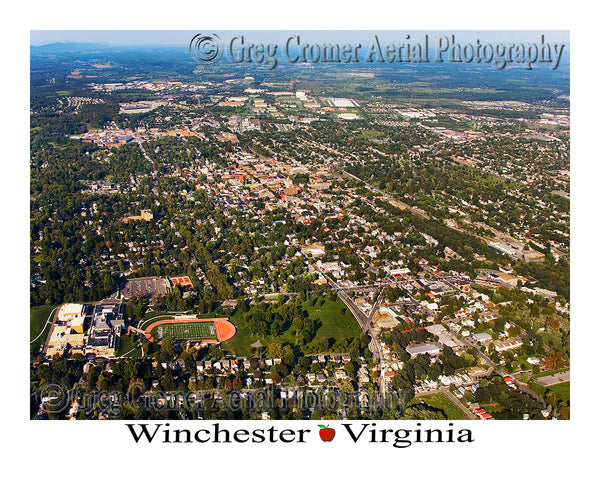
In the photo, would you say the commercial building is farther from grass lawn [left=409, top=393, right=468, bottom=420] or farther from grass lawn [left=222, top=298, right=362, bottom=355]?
grass lawn [left=409, top=393, right=468, bottom=420]

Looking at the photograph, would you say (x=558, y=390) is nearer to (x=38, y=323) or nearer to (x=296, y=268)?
(x=296, y=268)

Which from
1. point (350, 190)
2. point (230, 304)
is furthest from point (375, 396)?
point (350, 190)

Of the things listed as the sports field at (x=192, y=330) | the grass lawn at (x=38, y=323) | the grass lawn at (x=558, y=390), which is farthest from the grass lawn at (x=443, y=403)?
the grass lawn at (x=38, y=323)

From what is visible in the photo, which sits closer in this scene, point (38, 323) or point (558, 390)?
point (558, 390)
